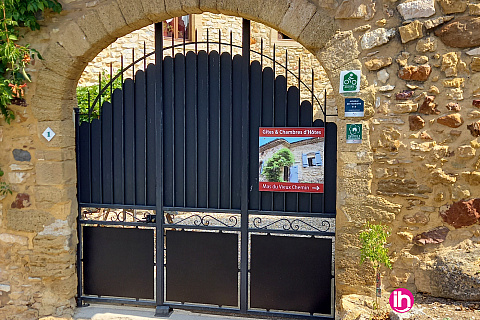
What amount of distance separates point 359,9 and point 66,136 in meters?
2.75

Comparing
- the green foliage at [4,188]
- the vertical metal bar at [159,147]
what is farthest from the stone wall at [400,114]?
the green foliage at [4,188]

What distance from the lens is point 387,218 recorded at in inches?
138

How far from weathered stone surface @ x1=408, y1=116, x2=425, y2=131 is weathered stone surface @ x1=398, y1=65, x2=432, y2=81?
0.29 m

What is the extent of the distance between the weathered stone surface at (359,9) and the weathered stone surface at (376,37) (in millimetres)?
126

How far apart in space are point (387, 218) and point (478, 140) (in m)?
0.86

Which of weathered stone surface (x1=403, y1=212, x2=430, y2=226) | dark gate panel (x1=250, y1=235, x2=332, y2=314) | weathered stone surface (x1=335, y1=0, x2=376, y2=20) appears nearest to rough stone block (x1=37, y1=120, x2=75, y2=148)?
dark gate panel (x1=250, y1=235, x2=332, y2=314)

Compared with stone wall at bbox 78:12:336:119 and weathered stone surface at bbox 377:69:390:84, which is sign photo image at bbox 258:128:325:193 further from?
stone wall at bbox 78:12:336:119

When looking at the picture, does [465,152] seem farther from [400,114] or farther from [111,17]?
[111,17]

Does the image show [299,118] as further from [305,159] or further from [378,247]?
[378,247]

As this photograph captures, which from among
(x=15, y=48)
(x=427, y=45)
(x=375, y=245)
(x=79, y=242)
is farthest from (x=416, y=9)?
(x=79, y=242)

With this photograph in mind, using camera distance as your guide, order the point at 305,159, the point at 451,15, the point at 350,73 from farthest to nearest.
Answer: the point at 305,159 < the point at 350,73 < the point at 451,15

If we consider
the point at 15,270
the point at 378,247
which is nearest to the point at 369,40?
the point at 378,247

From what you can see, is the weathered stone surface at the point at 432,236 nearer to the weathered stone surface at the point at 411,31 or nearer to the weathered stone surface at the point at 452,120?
the weathered stone surface at the point at 452,120

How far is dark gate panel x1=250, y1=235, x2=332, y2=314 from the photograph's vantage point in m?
4.03
